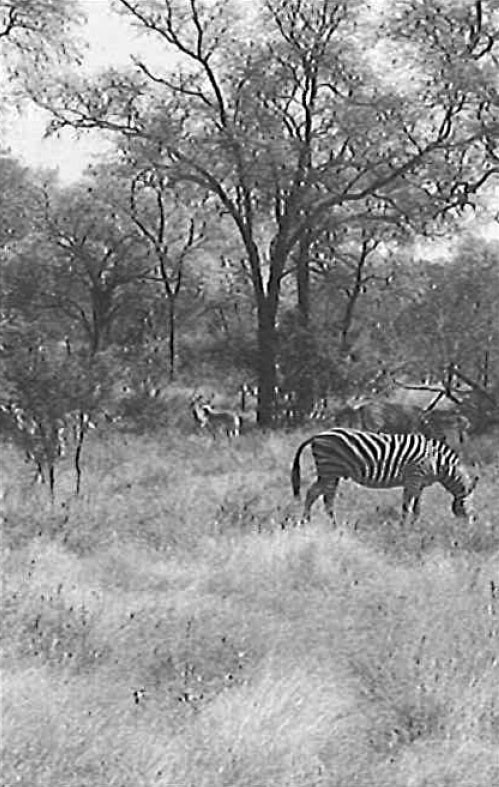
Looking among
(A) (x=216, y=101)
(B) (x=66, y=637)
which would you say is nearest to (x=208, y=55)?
(A) (x=216, y=101)

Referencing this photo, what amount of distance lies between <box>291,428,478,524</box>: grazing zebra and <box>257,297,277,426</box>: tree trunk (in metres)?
11.8

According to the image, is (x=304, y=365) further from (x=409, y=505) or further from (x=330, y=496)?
(x=330, y=496)

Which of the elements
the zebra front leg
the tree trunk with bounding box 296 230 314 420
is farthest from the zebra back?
the tree trunk with bounding box 296 230 314 420

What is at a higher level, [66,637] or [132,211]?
[132,211]

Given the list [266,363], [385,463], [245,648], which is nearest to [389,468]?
[385,463]

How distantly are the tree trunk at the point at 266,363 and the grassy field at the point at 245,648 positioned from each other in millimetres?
12307

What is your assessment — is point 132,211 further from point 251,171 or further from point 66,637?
point 66,637

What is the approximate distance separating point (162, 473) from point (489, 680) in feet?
32.2

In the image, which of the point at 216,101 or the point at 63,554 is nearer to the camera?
the point at 63,554

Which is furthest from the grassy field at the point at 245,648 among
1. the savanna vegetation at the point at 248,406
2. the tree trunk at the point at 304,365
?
the tree trunk at the point at 304,365

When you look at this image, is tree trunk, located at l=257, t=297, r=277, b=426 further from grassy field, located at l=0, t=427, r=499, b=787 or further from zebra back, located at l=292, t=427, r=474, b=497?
grassy field, located at l=0, t=427, r=499, b=787

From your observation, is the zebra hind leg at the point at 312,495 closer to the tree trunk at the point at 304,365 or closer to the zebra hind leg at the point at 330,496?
the zebra hind leg at the point at 330,496

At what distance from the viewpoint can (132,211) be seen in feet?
128

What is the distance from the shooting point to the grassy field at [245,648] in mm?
5688
